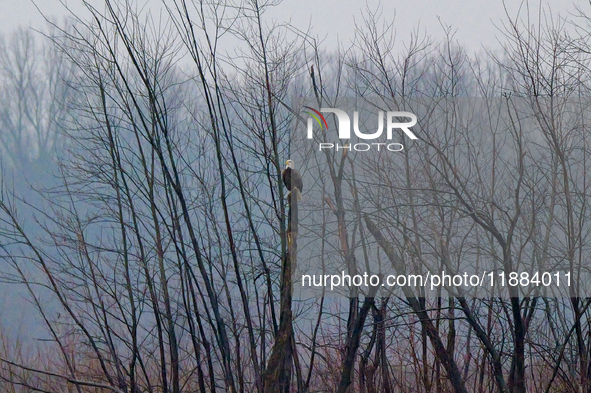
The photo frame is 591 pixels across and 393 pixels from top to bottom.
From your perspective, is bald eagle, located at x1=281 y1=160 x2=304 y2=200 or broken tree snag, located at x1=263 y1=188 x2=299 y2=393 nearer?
bald eagle, located at x1=281 y1=160 x2=304 y2=200

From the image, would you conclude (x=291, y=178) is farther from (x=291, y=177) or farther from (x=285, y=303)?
(x=285, y=303)

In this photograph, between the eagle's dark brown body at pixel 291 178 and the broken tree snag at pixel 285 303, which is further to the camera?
the broken tree snag at pixel 285 303

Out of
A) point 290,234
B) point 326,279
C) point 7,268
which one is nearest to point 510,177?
point 326,279

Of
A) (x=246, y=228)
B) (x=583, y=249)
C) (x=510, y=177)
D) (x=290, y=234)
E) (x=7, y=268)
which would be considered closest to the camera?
(x=290, y=234)

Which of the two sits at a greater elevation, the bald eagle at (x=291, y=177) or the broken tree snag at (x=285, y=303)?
the bald eagle at (x=291, y=177)

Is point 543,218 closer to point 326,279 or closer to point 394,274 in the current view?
point 394,274

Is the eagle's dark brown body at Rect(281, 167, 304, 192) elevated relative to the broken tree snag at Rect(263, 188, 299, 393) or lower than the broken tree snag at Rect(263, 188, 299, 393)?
elevated

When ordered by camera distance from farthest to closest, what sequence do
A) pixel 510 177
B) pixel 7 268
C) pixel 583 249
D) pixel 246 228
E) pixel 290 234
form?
pixel 7 268
pixel 246 228
pixel 510 177
pixel 583 249
pixel 290 234

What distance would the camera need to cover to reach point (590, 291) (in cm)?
549

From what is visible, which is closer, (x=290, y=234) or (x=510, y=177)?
(x=290, y=234)

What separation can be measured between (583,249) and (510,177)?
2.70 ft

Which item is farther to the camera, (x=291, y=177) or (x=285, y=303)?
(x=285, y=303)

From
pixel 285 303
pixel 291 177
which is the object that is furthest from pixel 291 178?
pixel 285 303

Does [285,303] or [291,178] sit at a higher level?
[291,178]
